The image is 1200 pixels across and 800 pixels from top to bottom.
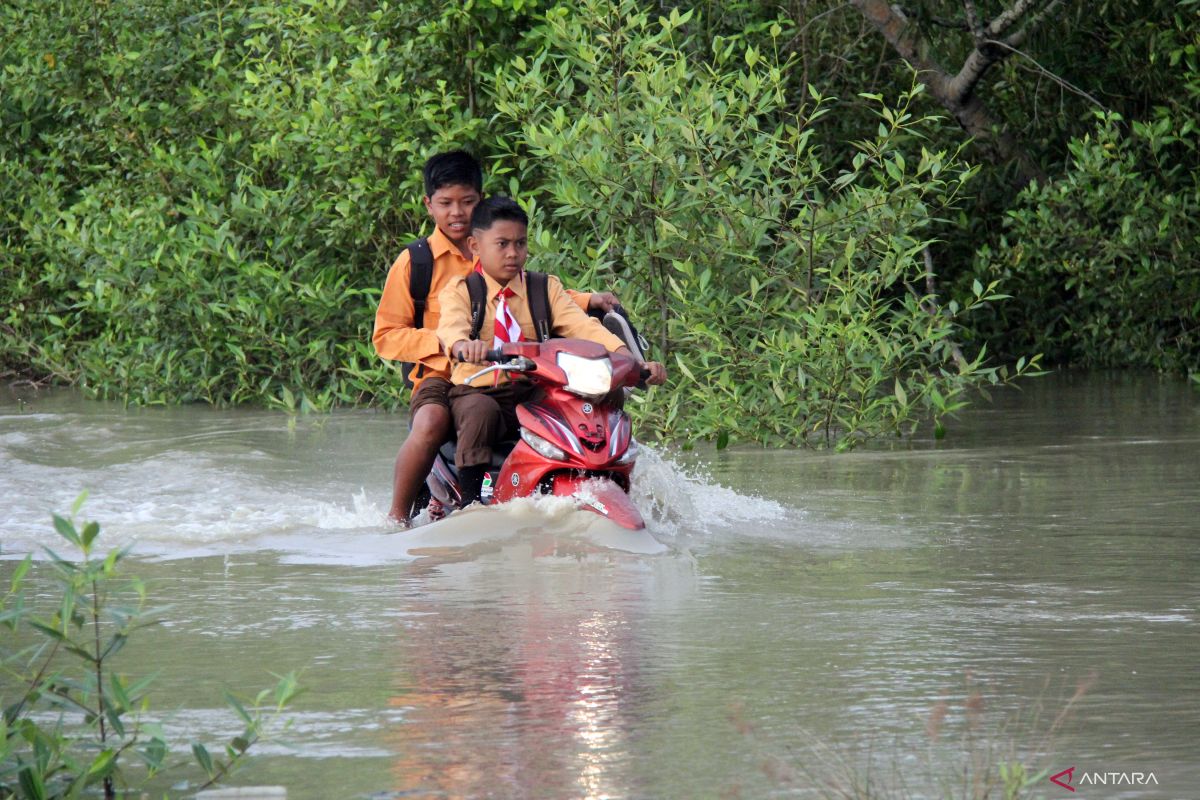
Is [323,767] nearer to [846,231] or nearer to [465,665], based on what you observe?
[465,665]

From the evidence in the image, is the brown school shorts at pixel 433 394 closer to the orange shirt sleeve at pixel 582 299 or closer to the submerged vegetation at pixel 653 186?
the orange shirt sleeve at pixel 582 299

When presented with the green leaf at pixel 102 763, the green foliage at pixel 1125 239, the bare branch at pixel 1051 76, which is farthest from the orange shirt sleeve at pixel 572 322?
the bare branch at pixel 1051 76

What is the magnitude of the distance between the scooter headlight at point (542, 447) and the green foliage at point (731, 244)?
4201mm

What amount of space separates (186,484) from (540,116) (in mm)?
4797

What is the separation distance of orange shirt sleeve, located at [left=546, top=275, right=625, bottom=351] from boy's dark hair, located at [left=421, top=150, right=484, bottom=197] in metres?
0.64

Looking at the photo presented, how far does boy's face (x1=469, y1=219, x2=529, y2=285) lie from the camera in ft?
26.2

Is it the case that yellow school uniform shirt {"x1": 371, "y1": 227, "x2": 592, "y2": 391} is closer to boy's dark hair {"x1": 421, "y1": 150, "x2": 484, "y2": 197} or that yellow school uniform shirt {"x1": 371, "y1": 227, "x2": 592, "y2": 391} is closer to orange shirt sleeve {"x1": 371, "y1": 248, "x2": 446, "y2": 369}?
orange shirt sleeve {"x1": 371, "y1": 248, "x2": 446, "y2": 369}

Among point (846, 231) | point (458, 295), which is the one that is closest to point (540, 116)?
point (846, 231)

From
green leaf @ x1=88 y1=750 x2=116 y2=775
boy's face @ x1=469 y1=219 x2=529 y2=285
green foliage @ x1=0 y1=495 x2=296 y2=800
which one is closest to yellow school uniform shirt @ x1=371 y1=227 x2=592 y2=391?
boy's face @ x1=469 y1=219 x2=529 y2=285

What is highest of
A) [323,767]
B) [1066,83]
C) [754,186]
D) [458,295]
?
[1066,83]

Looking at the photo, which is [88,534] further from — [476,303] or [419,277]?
[419,277]

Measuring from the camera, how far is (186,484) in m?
10.1

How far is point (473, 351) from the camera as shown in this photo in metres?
7.64

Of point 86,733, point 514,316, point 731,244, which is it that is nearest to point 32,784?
point 86,733
